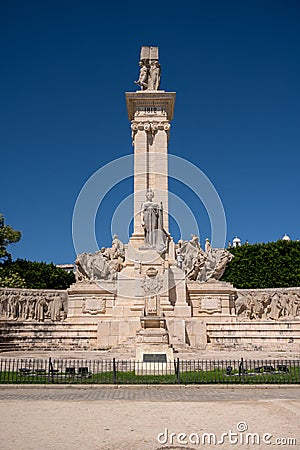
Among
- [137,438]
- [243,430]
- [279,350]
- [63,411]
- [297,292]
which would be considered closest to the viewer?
[137,438]

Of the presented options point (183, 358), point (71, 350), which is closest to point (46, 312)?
point (71, 350)

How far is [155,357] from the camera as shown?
654 inches

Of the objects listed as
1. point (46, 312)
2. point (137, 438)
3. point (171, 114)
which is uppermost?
point (171, 114)

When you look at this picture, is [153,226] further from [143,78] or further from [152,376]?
[152,376]

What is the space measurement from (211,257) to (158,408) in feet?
75.7

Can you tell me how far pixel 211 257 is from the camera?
32750 millimetres

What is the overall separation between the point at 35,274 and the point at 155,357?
28.1m

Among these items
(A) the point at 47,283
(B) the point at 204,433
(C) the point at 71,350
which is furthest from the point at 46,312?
(B) the point at 204,433

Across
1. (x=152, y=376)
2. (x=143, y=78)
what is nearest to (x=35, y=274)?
(x=143, y=78)

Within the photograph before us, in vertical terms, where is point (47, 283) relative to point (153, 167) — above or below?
below

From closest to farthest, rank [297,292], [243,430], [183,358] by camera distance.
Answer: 1. [243,430]
2. [183,358]
3. [297,292]

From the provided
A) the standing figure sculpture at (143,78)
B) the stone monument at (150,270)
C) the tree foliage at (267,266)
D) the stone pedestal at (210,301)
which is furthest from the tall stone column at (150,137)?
the tree foliage at (267,266)

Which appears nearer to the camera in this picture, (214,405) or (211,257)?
(214,405)

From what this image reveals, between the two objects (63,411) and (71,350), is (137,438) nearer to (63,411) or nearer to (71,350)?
(63,411)
